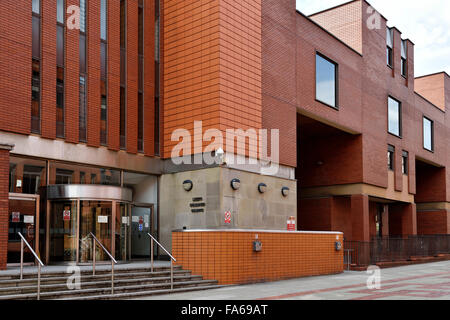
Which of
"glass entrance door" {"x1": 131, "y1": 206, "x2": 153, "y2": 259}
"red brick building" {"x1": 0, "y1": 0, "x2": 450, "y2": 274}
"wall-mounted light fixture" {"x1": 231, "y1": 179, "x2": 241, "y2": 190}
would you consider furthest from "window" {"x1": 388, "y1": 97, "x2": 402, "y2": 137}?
"glass entrance door" {"x1": 131, "y1": 206, "x2": 153, "y2": 259}

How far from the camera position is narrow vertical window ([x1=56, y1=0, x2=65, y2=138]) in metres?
15.7

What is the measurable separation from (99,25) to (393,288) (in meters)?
11.7

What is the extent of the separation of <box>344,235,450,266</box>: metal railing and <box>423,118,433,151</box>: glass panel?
6.40m

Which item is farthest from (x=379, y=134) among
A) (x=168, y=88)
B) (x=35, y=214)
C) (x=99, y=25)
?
(x=35, y=214)

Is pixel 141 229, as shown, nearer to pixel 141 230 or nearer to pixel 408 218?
pixel 141 230

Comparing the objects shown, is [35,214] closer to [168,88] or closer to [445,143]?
[168,88]

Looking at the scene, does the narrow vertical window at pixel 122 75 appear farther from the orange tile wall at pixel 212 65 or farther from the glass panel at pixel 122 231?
the glass panel at pixel 122 231

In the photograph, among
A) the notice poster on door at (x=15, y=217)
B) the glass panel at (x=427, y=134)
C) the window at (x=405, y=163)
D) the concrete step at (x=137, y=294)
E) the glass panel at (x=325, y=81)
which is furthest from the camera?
the glass panel at (x=427, y=134)

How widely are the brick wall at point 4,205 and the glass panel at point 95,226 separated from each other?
2205 mm

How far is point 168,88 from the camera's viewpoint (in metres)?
18.7

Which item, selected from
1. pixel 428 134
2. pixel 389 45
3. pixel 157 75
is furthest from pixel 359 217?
pixel 428 134

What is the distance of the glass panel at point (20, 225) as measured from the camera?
14359 mm

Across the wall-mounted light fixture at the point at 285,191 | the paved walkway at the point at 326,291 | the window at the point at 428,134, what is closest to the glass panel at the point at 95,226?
the paved walkway at the point at 326,291

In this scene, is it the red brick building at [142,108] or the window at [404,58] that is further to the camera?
the window at [404,58]
